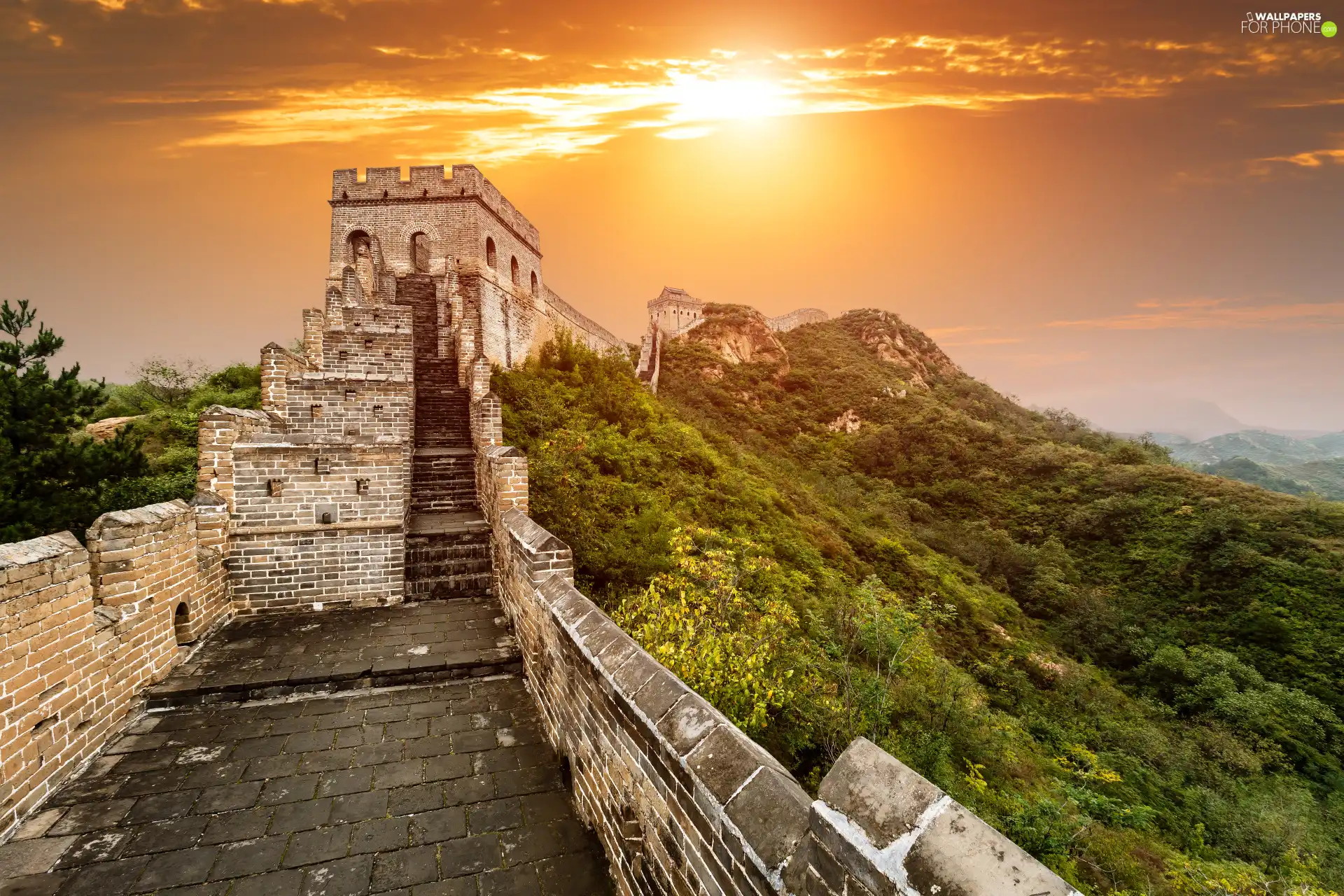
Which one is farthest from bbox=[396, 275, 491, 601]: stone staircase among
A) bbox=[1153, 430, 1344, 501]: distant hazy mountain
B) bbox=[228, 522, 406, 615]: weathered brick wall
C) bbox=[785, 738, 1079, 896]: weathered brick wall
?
bbox=[1153, 430, 1344, 501]: distant hazy mountain

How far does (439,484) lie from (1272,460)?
407 feet

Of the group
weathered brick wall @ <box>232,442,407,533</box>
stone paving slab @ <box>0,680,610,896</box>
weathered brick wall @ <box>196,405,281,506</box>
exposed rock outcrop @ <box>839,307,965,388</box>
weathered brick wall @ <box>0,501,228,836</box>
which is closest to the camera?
stone paving slab @ <box>0,680,610,896</box>

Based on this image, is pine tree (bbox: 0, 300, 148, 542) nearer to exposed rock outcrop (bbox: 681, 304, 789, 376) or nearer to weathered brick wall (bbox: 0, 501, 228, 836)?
weathered brick wall (bbox: 0, 501, 228, 836)

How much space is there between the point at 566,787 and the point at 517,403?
11379 mm

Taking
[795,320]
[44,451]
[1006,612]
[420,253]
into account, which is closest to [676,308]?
[795,320]

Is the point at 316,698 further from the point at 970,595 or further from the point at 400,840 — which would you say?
the point at 970,595

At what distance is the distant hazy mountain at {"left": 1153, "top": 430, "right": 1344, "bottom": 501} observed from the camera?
43.9 metres

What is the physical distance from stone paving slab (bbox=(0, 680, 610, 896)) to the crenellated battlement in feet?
55.3

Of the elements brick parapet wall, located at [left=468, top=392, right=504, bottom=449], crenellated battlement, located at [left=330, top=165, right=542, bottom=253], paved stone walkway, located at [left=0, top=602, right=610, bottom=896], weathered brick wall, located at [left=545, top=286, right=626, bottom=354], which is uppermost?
crenellated battlement, located at [left=330, top=165, right=542, bottom=253]

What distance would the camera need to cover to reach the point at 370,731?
443 cm

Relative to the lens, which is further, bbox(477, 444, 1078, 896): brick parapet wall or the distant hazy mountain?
the distant hazy mountain

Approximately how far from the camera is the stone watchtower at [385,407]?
6.80 metres

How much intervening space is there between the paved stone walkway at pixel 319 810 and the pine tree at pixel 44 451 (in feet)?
21.8

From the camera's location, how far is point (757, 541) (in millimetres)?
12602
